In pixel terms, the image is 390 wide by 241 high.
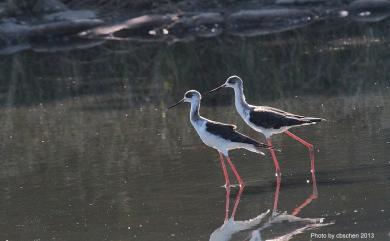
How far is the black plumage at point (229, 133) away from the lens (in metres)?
10.7

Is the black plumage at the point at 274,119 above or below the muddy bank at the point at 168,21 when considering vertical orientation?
below

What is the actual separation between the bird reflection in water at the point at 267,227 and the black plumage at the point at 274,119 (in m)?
1.92

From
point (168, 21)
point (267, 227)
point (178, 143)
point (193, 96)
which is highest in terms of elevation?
point (168, 21)

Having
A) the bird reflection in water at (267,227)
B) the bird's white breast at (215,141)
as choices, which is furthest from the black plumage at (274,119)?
the bird reflection in water at (267,227)

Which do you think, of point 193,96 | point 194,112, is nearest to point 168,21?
point 193,96

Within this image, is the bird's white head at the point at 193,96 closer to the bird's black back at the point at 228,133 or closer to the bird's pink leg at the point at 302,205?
the bird's black back at the point at 228,133

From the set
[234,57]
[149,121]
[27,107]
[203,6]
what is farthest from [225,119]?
[203,6]

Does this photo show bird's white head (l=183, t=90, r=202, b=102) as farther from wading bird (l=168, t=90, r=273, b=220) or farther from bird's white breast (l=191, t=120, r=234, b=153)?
bird's white breast (l=191, t=120, r=234, b=153)

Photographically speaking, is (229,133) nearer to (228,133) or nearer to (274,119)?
(228,133)

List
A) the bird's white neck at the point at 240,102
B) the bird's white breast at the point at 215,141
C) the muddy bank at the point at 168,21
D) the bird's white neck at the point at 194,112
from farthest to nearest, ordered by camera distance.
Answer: the muddy bank at the point at 168,21 < the bird's white neck at the point at 240,102 < the bird's white neck at the point at 194,112 < the bird's white breast at the point at 215,141

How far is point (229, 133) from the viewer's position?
10852 millimetres

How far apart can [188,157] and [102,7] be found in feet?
55.7

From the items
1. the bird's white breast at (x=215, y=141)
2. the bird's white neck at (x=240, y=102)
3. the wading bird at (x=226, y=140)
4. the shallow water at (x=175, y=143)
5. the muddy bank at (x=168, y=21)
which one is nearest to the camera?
the shallow water at (x=175, y=143)

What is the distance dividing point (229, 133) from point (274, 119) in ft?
2.25
